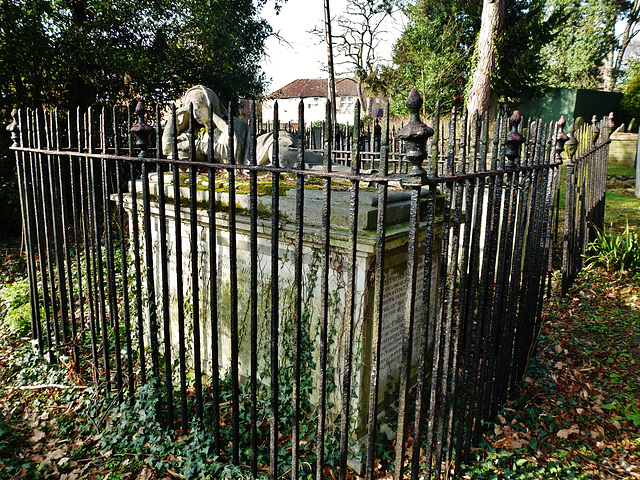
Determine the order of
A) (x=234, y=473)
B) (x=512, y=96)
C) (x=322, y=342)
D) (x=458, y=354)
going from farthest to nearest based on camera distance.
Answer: (x=512, y=96) → (x=234, y=473) → (x=458, y=354) → (x=322, y=342)

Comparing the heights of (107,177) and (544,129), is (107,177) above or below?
below

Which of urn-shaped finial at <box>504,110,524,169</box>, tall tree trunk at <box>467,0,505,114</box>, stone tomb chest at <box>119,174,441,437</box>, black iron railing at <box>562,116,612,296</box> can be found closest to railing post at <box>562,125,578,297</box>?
black iron railing at <box>562,116,612,296</box>

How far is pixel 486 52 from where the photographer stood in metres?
12.2

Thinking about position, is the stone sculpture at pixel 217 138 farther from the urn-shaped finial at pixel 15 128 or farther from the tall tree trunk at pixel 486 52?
the tall tree trunk at pixel 486 52

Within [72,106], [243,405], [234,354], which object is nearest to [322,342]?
[234,354]

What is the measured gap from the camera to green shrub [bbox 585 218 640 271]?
5988 millimetres

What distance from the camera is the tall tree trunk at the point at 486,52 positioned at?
12.2 metres

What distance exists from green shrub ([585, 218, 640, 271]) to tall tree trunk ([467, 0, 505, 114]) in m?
6.85

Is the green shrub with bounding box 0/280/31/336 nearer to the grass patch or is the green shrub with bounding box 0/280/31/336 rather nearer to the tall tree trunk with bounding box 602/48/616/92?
the grass patch

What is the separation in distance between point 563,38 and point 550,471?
111 feet

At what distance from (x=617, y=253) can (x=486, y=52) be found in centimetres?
833

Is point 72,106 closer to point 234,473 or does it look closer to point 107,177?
point 107,177

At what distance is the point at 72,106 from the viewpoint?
9.07 m

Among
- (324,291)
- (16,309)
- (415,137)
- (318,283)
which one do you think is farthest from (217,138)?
(16,309)
